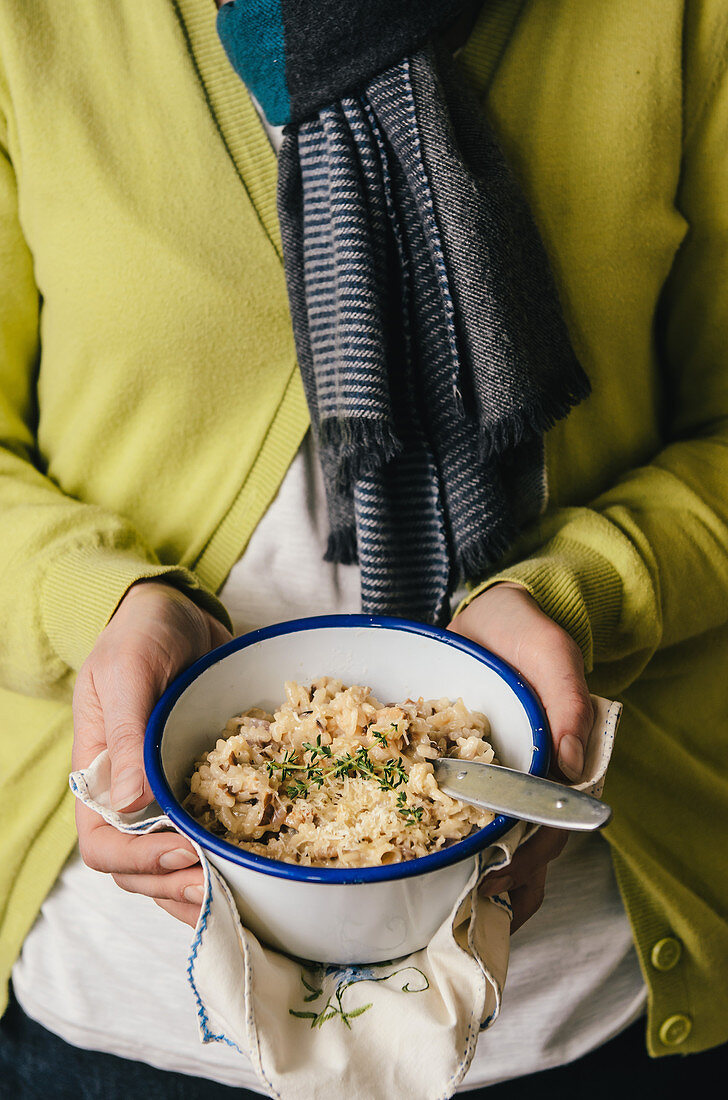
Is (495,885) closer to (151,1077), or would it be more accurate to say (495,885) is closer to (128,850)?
(128,850)

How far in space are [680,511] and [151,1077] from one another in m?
0.88

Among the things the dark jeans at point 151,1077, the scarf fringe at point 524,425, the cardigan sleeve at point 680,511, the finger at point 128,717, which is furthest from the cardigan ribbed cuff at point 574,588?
the dark jeans at point 151,1077

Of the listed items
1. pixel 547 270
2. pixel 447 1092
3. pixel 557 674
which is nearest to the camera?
pixel 447 1092

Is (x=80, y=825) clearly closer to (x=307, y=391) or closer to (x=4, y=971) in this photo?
(x=4, y=971)

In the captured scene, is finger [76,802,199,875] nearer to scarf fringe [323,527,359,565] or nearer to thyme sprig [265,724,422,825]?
thyme sprig [265,724,422,825]

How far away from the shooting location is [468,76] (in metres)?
1.00

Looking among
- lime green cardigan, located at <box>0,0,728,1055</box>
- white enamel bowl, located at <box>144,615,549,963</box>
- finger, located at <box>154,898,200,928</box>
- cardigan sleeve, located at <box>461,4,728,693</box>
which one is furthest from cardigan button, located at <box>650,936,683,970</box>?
finger, located at <box>154,898,200,928</box>

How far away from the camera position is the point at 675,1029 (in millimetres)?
1005

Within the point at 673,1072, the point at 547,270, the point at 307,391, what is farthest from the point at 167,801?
the point at 673,1072

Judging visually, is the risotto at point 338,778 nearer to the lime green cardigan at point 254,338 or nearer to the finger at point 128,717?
the finger at point 128,717

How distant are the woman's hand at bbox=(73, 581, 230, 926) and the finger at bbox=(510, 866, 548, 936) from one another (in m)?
0.26

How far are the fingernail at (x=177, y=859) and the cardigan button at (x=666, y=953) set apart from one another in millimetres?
594

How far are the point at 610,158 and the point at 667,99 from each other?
9 cm

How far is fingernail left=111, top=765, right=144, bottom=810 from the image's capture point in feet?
2.26
